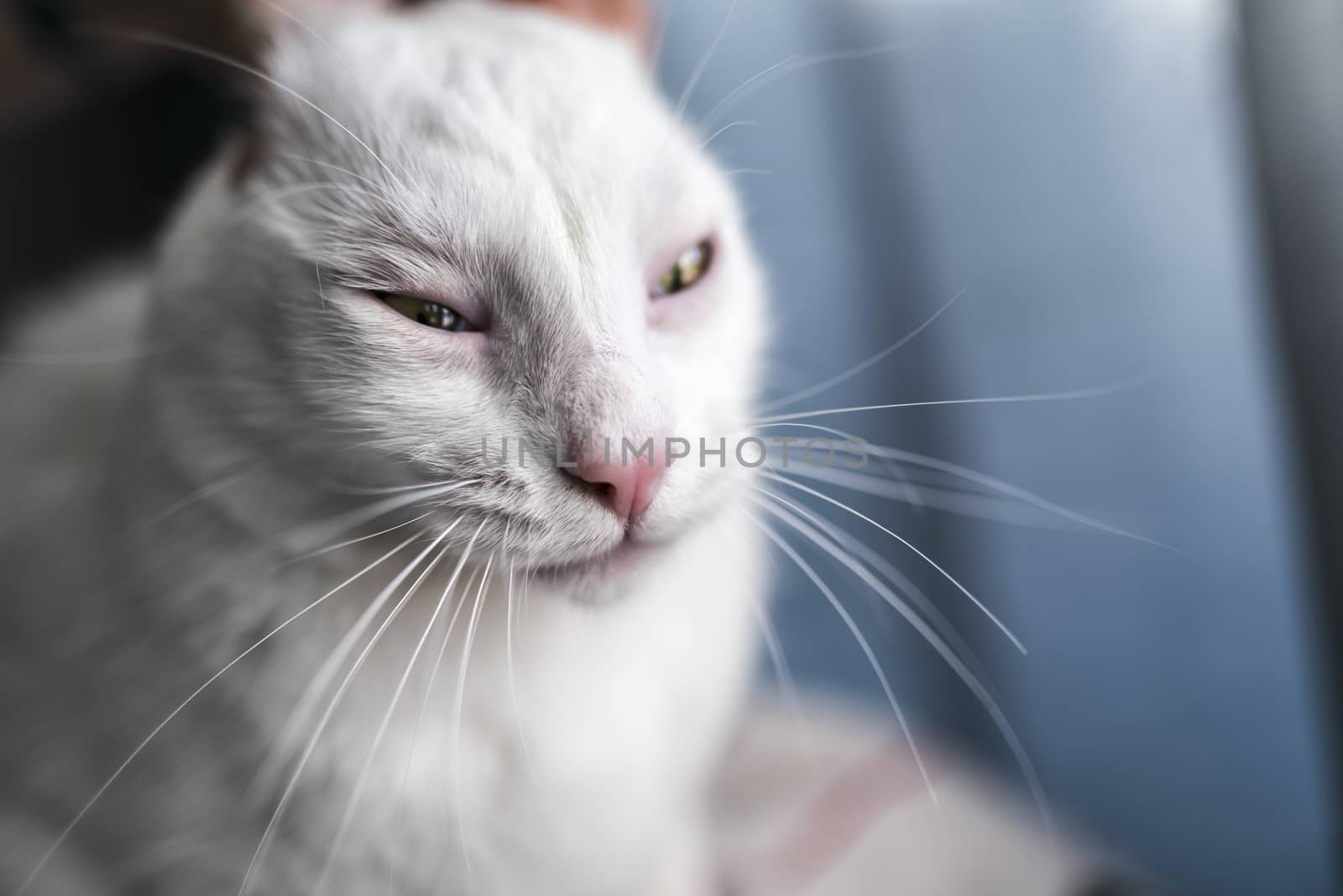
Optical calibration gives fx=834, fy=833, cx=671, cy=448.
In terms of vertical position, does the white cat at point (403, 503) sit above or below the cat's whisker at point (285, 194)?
below

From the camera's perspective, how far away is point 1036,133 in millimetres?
1112

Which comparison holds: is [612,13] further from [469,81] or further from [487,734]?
[487,734]

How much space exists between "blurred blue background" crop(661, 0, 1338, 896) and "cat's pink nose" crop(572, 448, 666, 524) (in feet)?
1.72

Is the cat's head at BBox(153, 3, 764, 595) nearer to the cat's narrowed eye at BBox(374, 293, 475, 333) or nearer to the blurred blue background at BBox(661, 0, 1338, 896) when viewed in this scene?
the cat's narrowed eye at BBox(374, 293, 475, 333)

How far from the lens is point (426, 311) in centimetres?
48

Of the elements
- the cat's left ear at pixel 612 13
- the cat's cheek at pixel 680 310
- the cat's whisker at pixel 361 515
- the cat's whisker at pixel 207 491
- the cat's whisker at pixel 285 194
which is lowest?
the cat's whisker at pixel 361 515

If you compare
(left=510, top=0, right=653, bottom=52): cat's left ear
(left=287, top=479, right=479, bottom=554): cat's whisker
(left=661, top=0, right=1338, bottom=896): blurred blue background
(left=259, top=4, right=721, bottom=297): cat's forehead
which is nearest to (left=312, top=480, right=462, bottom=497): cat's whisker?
(left=287, top=479, right=479, bottom=554): cat's whisker

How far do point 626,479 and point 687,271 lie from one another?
18cm

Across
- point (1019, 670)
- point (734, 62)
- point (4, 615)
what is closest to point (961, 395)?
point (1019, 670)

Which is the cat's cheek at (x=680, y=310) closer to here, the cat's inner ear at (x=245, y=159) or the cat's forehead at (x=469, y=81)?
the cat's forehead at (x=469, y=81)

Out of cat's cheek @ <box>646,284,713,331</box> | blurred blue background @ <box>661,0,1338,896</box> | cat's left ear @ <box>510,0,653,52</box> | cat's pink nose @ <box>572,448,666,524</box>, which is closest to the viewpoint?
cat's pink nose @ <box>572,448,666,524</box>

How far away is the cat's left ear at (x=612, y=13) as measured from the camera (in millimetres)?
659

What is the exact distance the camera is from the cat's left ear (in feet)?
2.16

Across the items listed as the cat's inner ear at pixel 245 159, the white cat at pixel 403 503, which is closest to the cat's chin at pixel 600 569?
the white cat at pixel 403 503
